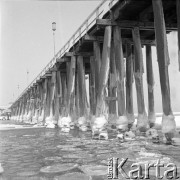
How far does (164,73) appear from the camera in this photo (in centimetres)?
986

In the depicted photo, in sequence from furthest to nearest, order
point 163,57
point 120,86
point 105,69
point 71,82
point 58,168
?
point 71,82 < point 105,69 < point 120,86 < point 163,57 < point 58,168

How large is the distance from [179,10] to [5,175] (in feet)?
27.2

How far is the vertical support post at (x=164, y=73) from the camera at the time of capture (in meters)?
9.28

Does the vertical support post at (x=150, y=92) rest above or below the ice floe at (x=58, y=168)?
above

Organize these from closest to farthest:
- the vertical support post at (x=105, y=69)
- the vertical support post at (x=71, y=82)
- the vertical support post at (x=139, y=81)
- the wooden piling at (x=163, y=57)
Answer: the wooden piling at (x=163, y=57) → the vertical support post at (x=139, y=81) → the vertical support post at (x=105, y=69) → the vertical support post at (x=71, y=82)

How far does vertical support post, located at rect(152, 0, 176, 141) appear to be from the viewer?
30.5ft

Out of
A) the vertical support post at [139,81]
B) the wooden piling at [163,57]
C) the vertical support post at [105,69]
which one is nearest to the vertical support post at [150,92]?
the vertical support post at [139,81]

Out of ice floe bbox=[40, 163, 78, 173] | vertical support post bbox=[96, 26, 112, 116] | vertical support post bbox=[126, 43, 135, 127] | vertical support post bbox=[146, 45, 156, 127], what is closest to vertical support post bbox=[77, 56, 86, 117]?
vertical support post bbox=[126, 43, 135, 127]

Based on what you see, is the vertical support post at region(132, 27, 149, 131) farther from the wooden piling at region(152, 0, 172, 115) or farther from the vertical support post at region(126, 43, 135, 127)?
the wooden piling at region(152, 0, 172, 115)

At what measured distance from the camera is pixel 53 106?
29.9 m

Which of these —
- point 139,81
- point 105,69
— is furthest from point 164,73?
point 105,69

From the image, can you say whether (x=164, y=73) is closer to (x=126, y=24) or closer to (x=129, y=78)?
(x=126, y=24)

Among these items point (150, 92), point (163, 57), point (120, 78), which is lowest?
point (150, 92)

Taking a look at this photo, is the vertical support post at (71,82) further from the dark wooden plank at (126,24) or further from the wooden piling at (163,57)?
the wooden piling at (163,57)
